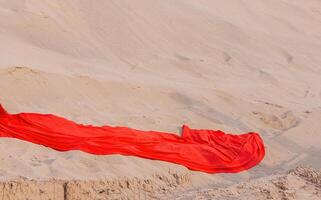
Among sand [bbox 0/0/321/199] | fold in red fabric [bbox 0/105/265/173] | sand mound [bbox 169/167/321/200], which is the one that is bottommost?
sand [bbox 0/0/321/199]

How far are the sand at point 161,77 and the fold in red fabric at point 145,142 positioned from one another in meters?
0.12

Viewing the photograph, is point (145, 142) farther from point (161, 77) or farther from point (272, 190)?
point (161, 77)

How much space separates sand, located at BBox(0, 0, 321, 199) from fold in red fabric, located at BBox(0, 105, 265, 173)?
12 cm

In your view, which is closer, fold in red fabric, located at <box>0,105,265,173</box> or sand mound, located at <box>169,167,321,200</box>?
sand mound, located at <box>169,167,321,200</box>

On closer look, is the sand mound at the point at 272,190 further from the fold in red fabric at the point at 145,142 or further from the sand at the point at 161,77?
the fold in red fabric at the point at 145,142

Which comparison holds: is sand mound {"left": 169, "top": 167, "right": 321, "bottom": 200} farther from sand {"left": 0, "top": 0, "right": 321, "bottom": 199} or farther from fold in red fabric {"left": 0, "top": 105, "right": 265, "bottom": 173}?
fold in red fabric {"left": 0, "top": 105, "right": 265, "bottom": 173}

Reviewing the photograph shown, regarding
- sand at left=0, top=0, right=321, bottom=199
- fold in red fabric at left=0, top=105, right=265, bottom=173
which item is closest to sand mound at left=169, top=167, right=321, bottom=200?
sand at left=0, top=0, right=321, bottom=199

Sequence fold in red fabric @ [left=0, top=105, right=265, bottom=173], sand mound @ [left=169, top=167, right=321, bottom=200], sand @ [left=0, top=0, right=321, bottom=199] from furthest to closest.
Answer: fold in red fabric @ [left=0, top=105, right=265, bottom=173]
sand @ [left=0, top=0, right=321, bottom=199]
sand mound @ [left=169, top=167, right=321, bottom=200]


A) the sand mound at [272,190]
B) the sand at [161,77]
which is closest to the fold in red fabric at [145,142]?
the sand at [161,77]

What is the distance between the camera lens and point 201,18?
1036 centimetres

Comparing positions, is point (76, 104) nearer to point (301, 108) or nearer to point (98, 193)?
point (98, 193)

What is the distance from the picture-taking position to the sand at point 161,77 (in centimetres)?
526

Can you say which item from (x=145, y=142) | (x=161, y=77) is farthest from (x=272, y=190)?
(x=161, y=77)

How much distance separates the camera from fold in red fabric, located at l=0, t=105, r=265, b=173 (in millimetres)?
5527
